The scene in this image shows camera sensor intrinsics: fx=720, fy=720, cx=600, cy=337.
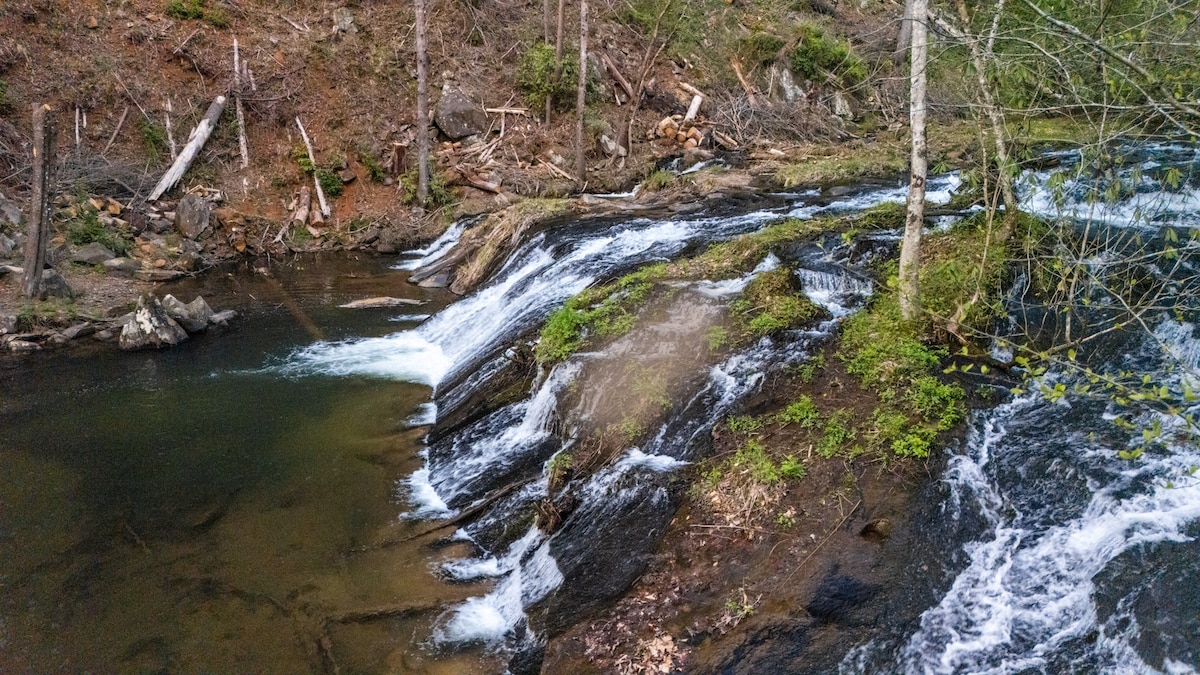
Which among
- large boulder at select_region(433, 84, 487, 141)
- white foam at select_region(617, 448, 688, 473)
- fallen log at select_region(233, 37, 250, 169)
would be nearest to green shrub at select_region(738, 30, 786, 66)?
large boulder at select_region(433, 84, 487, 141)

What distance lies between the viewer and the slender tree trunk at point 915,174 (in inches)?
265

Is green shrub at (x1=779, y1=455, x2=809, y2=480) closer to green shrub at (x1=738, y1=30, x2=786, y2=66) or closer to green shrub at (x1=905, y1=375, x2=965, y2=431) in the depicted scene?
green shrub at (x1=905, y1=375, x2=965, y2=431)

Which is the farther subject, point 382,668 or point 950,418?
point 950,418

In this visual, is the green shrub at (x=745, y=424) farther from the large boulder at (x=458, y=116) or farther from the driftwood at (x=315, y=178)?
the large boulder at (x=458, y=116)

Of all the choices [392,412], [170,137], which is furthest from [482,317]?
[170,137]

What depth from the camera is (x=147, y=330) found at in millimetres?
11961

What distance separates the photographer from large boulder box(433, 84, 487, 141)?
789 inches

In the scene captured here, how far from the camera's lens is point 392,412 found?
Answer: 1002 centimetres

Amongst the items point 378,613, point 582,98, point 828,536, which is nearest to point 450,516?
point 378,613

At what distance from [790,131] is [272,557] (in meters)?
19.6

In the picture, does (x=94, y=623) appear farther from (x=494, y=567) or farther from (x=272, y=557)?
(x=494, y=567)

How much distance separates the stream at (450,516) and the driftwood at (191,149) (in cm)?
686

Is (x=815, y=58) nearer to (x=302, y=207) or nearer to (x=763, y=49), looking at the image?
(x=763, y=49)

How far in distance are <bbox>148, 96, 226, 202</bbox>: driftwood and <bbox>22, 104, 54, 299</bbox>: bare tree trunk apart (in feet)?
14.0
